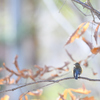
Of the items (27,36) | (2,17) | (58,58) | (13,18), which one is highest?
(2,17)

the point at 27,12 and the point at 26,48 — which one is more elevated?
the point at 27,12

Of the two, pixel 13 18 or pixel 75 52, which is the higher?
pixel 13 18

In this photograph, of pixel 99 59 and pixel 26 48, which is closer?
pixel 99 59

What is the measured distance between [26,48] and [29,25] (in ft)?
2.03

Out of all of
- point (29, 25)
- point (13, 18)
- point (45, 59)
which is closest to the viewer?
point (13, 18)

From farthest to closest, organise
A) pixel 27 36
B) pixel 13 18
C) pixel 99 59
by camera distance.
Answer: pixel 27 36 < pixel 13 18 < pixel 99 59

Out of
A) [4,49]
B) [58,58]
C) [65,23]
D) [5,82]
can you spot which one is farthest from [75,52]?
[5,82]

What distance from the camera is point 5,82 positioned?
79cm

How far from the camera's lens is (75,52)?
4.21 m

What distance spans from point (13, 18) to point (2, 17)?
1.19 metres

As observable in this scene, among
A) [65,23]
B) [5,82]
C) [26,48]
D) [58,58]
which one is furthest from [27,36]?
[5,82]

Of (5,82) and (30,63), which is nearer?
(5,82)

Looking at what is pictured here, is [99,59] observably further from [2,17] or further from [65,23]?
[2,17]

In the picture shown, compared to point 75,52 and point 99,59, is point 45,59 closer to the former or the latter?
point 75,52
